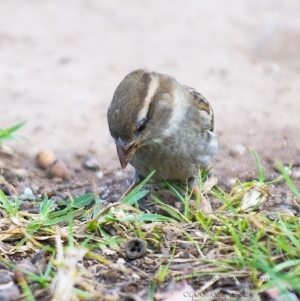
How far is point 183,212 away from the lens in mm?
3916

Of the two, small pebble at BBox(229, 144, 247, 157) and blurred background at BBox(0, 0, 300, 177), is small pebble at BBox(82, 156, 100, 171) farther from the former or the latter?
small pebble at BBox(229, 144, 247, 157)

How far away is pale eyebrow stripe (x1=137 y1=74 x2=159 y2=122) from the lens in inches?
152

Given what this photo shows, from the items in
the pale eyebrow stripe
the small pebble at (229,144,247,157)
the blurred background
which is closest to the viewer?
the pale eyebrow stripe

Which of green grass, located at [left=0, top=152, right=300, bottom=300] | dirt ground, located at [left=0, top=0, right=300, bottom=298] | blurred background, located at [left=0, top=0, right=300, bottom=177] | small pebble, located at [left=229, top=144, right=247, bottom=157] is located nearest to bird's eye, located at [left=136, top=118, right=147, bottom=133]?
green grass, located at [left=0, top=152, right=300, bottom=300]

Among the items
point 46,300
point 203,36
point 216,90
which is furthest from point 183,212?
point 203,36

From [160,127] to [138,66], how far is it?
3.18 m

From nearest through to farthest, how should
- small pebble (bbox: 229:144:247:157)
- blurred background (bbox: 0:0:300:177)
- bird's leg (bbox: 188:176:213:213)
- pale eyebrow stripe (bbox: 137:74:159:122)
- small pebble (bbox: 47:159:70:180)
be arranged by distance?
1. bird's leg (bbox: 188:176:213:213)
2. pale eyebrow stripe (bbox: 137:74:159:122)
3. small pebble (bbox: 47:159:70:180)
4. small pebble (bbox: 229:144:247:157)
5. blurred background (bbox: 0:0:300:177)

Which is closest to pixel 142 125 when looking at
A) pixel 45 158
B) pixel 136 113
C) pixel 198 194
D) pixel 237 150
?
pixel 136 113

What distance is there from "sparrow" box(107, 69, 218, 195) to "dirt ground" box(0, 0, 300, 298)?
450mm

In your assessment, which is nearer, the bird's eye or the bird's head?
the bird's head

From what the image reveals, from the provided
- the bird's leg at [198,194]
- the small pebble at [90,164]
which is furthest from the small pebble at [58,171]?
the bird's leg at [198,194]

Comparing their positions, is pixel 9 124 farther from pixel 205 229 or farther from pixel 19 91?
pixel 205 229

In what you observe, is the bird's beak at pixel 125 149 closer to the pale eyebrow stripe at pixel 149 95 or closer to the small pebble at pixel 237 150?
the pale eyebrow stripe at pixel 149 95

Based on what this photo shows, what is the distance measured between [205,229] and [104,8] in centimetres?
556
